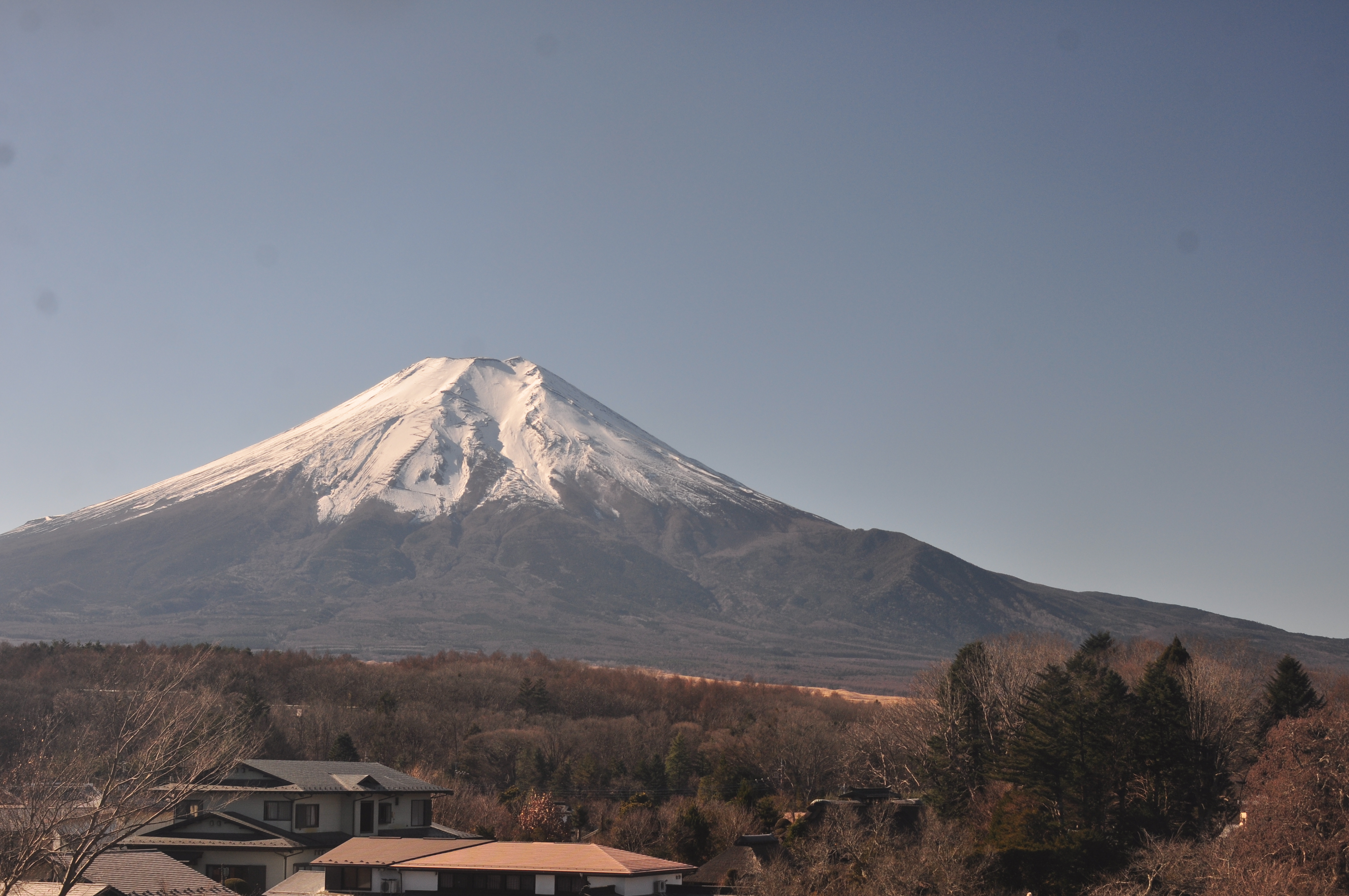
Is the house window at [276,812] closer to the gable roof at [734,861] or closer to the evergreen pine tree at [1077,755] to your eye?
the gable roof at [734,861]

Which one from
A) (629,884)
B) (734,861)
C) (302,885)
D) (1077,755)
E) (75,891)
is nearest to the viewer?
(75,891)

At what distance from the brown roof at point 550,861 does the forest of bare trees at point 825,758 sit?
336 cm

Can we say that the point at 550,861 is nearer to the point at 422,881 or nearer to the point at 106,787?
the point at 422,881

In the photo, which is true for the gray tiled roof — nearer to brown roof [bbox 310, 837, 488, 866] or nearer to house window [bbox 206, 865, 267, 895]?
house window [bbox 206, 865, 267, 895]

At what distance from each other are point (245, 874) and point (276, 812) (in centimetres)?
323

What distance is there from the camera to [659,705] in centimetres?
10875

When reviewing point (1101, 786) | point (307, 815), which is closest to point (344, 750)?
point (307, 815)

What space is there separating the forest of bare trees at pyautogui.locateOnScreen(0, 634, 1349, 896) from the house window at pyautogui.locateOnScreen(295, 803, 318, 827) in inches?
161

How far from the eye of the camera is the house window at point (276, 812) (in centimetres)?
4422

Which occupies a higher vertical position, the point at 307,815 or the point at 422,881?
the point at 307,815

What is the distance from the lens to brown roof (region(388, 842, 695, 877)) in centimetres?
3644

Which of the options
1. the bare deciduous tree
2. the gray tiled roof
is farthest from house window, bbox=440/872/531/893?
the gray tiled roof

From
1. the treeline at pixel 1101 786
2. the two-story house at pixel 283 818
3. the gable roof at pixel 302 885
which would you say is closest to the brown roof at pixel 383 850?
the gable roof at pixel 302 885

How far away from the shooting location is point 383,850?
3978cm
